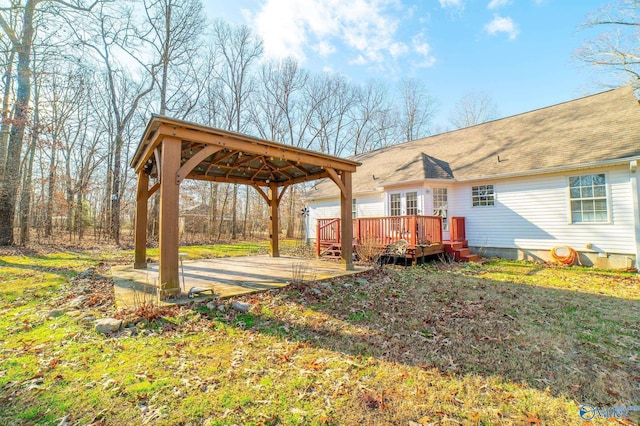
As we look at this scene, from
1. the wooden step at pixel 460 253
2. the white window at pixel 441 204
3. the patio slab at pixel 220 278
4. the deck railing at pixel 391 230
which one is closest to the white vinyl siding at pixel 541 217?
the white window at pixel 441 204

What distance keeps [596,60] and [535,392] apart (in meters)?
22.1

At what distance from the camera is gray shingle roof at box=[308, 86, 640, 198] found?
29.4ft

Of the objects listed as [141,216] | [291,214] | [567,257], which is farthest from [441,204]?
[291,214]

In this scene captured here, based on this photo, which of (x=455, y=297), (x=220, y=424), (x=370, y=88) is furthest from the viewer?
(x=370, y=88)

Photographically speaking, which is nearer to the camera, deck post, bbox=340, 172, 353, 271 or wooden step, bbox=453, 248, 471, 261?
deck post, bbox=340, 172, 353, 271

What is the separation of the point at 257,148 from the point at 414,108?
92.6 feet

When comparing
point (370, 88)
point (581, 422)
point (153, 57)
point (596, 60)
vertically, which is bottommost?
point (581, 422)

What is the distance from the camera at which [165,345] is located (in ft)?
11.2

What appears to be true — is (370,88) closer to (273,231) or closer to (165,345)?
(273,231)

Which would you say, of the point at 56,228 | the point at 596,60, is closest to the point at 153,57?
the point at 56,228

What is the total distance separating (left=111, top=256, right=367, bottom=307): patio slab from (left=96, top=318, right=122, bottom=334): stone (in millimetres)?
593

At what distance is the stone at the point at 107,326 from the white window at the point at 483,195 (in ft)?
38.8

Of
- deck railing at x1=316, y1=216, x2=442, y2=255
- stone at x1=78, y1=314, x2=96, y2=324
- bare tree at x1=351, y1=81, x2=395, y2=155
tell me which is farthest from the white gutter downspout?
bare tree at x1=351, y1=81, x2=395, y2=155

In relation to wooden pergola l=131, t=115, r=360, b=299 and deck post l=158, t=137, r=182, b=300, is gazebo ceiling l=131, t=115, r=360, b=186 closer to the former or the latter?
wooden pergola l=131, t=115, r=360, b=299
